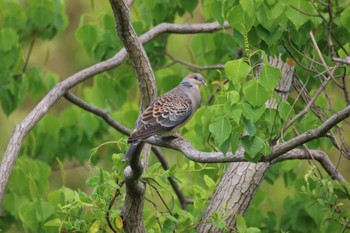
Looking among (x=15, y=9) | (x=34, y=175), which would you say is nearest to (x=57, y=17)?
(x=15, y=9)

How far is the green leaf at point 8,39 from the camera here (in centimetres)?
796

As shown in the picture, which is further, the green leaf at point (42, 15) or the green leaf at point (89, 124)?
the green leaf at point (89, 124)

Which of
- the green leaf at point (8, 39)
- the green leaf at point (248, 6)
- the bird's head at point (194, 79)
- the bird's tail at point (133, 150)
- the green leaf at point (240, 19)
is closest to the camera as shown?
the green leaf at point (248, 6)

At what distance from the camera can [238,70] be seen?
482cm

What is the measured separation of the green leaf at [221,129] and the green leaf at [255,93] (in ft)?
0.61

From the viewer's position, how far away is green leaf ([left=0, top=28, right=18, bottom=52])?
7.96 m

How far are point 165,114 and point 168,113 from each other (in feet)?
0.17

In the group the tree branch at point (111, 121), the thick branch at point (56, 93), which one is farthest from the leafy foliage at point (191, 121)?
the thick branch at point (56, 93)

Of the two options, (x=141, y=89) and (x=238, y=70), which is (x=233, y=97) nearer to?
(x=238, y=70)

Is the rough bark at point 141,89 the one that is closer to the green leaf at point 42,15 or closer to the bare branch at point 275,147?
the bare branch at point 275,147

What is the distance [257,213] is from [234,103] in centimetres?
297

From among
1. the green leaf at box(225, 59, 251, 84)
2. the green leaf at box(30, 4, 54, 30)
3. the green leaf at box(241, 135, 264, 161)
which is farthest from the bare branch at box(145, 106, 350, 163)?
the green leaf at box(30, 4, 54, 30)

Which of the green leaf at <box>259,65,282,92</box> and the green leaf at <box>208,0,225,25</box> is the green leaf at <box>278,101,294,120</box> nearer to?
the green leaf at <box>259,65,282,92</box>

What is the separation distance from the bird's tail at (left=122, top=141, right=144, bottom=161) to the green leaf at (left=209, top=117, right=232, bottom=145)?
880 mm
